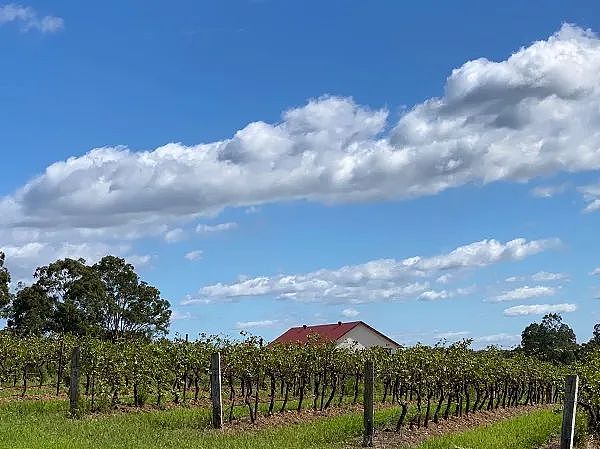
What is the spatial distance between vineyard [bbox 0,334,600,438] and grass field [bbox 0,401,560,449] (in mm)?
1121

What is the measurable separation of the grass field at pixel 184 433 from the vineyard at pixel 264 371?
112 cm

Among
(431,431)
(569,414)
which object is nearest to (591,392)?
(569,414)

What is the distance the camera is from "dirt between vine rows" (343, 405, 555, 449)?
1595 cm

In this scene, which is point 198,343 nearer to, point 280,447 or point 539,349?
point 280,447

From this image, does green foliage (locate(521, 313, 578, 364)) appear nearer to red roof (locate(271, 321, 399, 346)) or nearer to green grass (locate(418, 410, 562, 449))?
red roof (locate(271, 321, 399, 346))

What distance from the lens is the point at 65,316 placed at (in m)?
52.3

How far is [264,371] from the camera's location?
19.3 metres

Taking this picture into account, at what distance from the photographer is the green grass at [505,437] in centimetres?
1506

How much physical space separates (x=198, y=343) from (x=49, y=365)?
876 centimetres

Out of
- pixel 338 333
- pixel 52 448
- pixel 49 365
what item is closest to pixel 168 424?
pixel 52 448

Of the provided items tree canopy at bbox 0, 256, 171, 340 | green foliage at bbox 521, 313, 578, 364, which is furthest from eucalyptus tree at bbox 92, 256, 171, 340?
green foliage at bbox 521, 313, 578, 364

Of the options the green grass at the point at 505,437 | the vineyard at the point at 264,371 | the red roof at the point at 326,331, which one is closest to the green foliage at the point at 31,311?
the red roof at the point at 326,331

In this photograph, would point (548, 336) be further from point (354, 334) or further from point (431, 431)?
point (431, 431)

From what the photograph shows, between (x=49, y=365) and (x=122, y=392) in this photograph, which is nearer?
(x=122, y=392)
